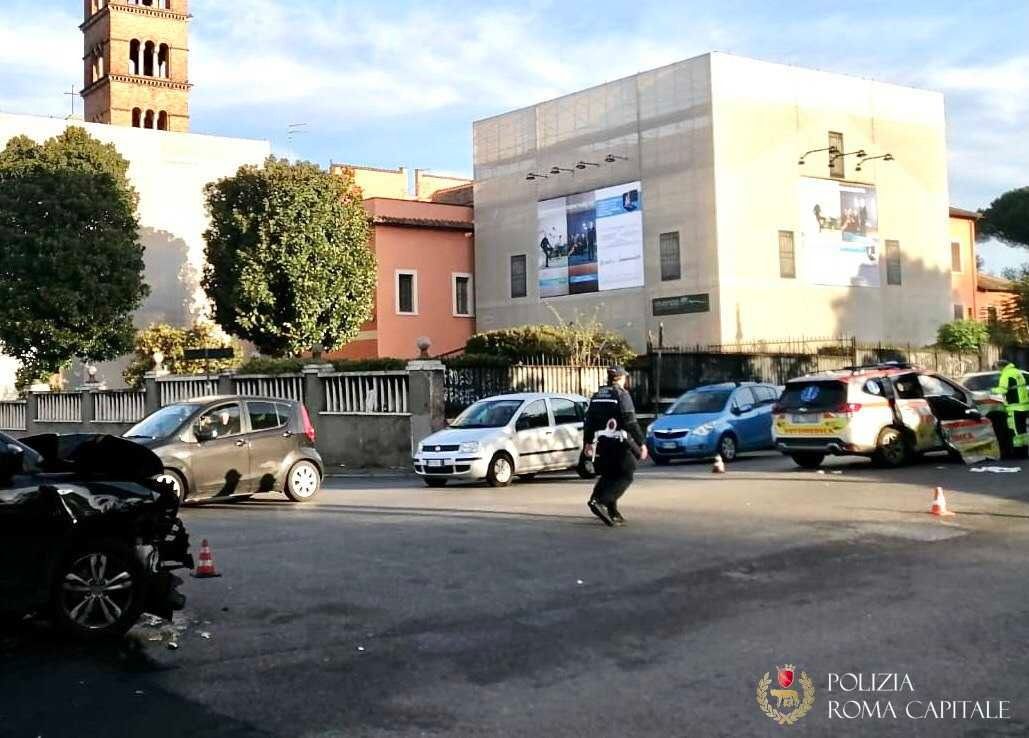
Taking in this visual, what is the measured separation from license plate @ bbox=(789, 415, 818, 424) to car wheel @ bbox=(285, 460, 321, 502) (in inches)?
316

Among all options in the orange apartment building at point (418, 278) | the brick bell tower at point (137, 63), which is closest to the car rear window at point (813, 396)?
the orange apartment building at point (418, 278)

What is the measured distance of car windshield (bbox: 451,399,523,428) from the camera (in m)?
19.1

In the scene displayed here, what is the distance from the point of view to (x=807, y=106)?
4494 cm

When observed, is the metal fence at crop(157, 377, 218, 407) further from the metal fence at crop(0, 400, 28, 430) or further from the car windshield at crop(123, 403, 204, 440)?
the car windshield at crop(123, 403, 204, 440)

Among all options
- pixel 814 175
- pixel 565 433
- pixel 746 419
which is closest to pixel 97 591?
pixel 565 433

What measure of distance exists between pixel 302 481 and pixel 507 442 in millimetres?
3748

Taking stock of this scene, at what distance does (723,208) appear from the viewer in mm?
41719

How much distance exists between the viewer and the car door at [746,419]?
22875 millimetres

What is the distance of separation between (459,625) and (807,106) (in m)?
41.6

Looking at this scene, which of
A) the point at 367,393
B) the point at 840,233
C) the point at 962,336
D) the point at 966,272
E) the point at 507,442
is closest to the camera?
the point at 507,442

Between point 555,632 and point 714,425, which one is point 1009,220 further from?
point 555,632

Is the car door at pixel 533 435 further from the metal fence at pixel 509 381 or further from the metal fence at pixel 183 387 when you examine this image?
the metal fence at pixel 183 387

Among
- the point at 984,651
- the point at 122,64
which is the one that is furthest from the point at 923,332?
the point at 122,64

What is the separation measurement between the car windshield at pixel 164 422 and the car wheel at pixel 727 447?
11204mm
